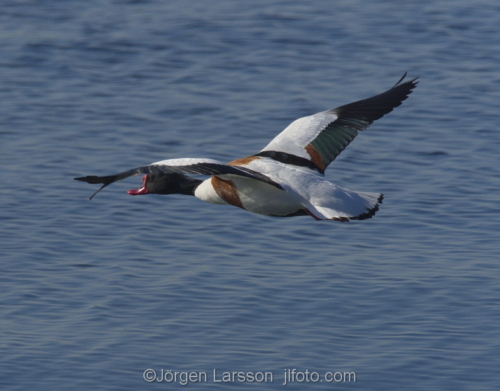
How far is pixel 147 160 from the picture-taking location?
464 inches

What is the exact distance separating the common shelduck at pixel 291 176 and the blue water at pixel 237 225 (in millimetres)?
1425

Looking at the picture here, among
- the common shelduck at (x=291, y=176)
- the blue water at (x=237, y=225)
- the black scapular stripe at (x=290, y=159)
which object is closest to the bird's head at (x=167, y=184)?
the common shelduck at (x=291, y=176)

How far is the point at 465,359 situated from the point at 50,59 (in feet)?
33.0

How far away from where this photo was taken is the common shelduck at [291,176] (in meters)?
6.51

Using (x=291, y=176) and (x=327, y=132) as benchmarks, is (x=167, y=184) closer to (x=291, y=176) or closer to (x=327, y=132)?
(x=291, y=176)

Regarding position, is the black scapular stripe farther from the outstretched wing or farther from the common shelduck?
the outstretched wing

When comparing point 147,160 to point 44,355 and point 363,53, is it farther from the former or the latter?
point 363,53

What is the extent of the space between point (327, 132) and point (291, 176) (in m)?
1.08

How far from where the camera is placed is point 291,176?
711 cm

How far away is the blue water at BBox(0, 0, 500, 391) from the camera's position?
26.8 feet

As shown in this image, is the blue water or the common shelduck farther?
the blue water

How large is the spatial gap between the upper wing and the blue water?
1.53 meters

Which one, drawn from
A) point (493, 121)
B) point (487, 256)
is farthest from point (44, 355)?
point (493, 121)

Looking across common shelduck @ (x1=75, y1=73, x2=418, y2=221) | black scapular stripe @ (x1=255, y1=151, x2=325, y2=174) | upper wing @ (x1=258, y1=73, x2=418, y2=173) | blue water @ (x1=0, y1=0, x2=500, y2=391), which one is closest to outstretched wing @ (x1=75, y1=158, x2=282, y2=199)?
common shelduck @ (x1=75, y1=73, x2=418, y2=221)
